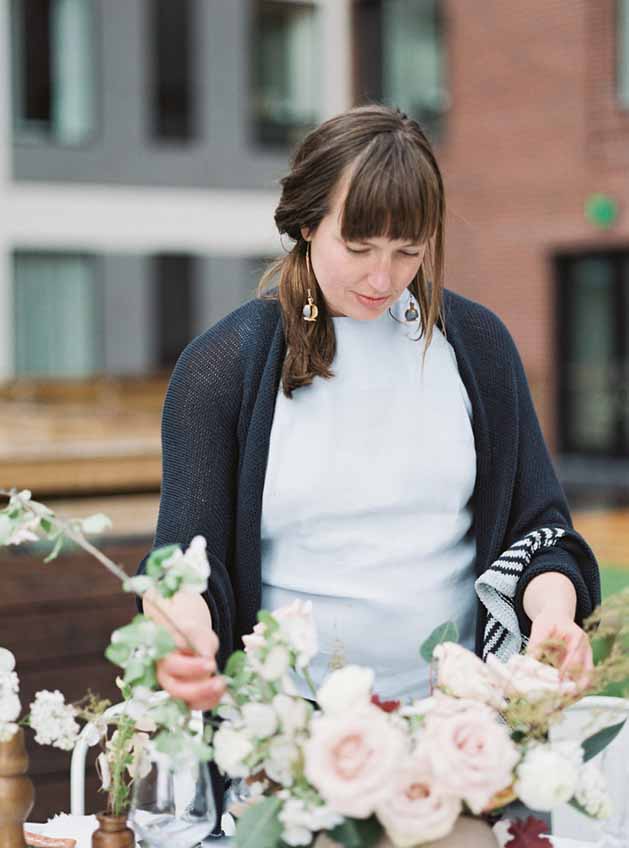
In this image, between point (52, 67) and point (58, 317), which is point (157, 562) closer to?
point (58, 317)

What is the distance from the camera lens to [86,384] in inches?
607

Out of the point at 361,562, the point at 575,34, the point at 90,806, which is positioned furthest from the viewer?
the point at 575,34

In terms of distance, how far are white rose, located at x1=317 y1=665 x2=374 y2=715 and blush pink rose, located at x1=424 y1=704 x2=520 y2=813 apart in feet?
0.20

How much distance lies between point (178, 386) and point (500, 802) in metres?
0.69

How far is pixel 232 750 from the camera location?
1.05m

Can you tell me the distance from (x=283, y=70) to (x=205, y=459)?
16.5 metres

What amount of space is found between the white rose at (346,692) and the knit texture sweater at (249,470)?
49 cm

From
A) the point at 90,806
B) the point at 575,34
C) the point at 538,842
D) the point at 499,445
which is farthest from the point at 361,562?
the point at 575,34

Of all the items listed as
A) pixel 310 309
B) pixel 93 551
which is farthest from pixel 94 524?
pixel 310 309

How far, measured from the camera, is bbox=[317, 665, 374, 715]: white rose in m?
1.01

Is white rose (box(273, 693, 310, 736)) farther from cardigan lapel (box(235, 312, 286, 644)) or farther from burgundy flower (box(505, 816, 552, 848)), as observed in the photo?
cardigan lapel (box(235, 312, 286, 644))

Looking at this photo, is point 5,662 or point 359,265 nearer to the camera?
point 5,662

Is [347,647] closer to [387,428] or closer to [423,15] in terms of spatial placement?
[387,428]

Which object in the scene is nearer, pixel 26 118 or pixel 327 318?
pixel 327 318
